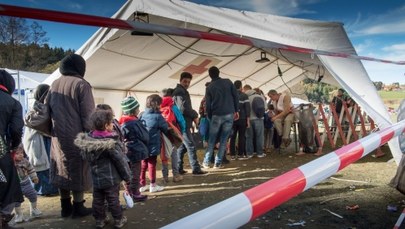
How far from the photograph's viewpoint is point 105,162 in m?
3.29

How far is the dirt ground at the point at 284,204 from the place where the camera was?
3.40 meters

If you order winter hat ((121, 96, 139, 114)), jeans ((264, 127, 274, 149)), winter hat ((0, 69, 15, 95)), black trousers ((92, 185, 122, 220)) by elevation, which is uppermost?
winter hat ((0, 69, 15, 95))

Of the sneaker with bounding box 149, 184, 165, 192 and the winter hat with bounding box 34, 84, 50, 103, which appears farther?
the sneaker with bounding box 149, 184, 165, 192

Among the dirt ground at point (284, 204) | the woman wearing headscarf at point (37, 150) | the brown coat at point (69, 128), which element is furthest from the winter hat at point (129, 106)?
the woman wearing headscarf at point (37, 150)

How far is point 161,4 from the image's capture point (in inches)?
215

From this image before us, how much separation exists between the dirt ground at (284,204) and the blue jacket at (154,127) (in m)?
0.69

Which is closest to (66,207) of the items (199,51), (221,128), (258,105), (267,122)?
(221,128)

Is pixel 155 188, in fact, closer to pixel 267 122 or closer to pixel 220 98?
pixel 220 98

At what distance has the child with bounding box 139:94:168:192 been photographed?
4840mm

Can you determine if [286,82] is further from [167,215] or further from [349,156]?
[349,156]

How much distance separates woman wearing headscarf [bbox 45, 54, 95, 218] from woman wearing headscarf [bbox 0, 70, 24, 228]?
1.91 feet

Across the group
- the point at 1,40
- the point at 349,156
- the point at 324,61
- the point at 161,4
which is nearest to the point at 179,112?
the point at 161,4

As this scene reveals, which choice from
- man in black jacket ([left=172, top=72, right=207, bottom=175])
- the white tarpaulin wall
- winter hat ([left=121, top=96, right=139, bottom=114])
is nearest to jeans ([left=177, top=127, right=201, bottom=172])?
man in black jacket ([left=172, top=72, right=207, bottom=175])

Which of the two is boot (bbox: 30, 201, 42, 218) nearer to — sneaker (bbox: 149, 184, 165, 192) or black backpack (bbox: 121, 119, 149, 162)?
black backpack (bbox: 121, 119, 149, 162)
